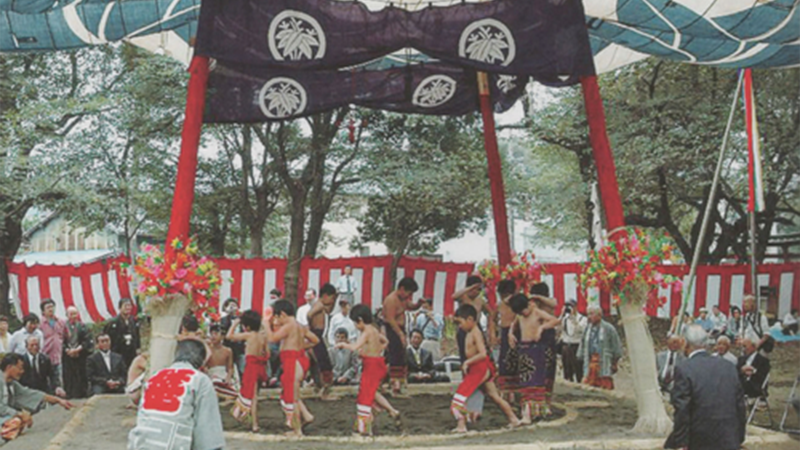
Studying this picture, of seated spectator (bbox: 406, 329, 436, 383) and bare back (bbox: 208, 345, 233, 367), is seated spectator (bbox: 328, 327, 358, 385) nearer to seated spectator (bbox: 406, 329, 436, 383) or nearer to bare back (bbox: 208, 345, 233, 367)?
seated spectator (bbox: 406, 329, 436, 383)

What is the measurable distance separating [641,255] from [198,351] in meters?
4.23

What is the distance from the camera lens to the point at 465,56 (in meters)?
7.20

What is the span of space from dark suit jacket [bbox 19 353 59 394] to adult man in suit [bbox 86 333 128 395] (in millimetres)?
442

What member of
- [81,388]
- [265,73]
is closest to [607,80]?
[265,73]

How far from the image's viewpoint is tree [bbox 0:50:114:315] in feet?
40.5

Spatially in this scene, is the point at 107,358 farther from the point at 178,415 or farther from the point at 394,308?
the point at 178,415

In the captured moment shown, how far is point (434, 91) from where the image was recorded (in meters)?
10.4

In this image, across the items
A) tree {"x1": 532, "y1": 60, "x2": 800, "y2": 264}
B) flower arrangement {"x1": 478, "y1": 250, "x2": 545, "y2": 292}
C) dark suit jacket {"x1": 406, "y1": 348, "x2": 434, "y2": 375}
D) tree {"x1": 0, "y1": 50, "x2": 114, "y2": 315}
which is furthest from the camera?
tree {"x1": 532, "y1": 60, "x2": 800, "y2": 264}

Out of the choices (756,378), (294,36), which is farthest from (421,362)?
(294,36)

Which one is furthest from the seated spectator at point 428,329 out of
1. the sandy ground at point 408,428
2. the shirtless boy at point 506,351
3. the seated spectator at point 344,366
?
the shirtless boy at point 506,351

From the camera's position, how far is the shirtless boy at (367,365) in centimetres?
697

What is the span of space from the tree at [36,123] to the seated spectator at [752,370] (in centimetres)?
994

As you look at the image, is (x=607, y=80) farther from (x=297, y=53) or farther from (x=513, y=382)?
(x=297, y=53)

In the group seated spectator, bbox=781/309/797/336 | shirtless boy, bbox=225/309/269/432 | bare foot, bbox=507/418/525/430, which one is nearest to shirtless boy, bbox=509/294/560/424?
bare foot, bbox=507/418/525/430
